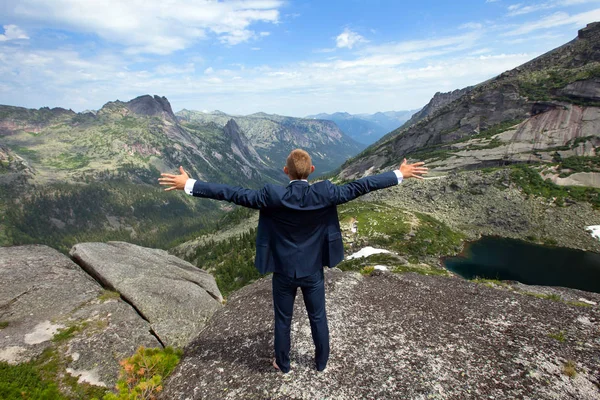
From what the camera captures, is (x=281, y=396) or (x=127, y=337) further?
(x=127, y=337)

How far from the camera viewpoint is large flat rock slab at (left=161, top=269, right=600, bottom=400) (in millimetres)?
8180

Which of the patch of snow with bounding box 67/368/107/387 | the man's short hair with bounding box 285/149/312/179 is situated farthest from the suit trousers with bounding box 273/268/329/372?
the patch of snow with bounding box 67/368/107/387

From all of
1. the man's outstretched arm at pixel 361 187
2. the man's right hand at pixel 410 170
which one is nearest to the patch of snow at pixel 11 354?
the man's outstretched arm at pixel 361 187

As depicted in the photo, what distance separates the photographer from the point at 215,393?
8.44 meters

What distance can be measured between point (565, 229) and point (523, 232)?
32.4 ft

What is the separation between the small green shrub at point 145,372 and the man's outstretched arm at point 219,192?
4.70 meters

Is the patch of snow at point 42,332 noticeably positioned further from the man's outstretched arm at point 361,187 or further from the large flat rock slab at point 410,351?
the man's outstretched arm at point 361,187

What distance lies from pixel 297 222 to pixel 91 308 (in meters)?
10.5

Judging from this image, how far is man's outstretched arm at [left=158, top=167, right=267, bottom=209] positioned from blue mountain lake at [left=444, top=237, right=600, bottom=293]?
74.3 meters

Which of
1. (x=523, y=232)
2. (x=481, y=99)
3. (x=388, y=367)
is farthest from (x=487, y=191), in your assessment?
(x=388, y=367)

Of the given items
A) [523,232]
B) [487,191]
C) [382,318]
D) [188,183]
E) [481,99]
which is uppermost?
[481,99]

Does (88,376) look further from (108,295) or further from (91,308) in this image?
(108,295)

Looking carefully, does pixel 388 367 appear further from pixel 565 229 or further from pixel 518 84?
pixel 518 84

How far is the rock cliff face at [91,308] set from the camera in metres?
9.77
